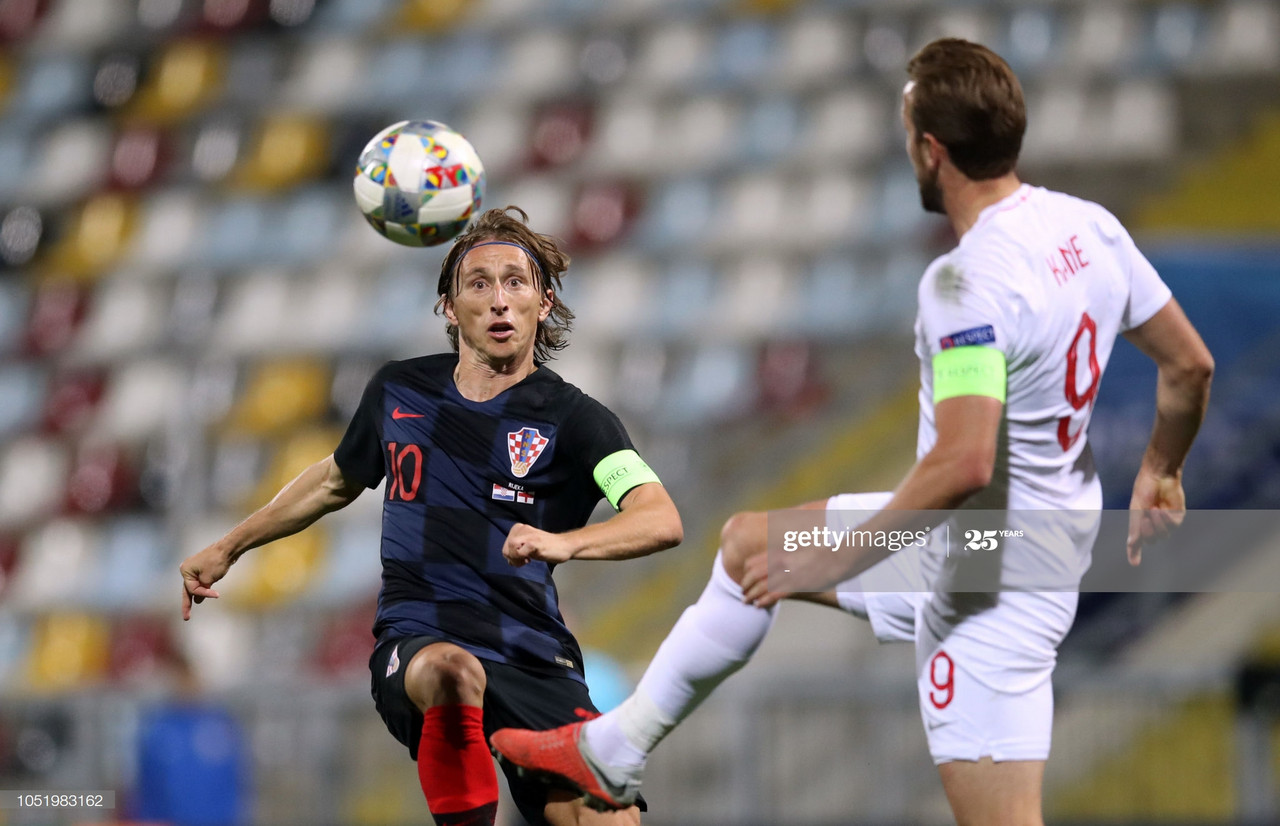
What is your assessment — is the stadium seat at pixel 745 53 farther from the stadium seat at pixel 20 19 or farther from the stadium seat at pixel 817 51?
the stadium seat at pixel 20 19

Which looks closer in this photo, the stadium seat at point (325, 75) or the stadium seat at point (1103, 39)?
the stadium seat at point (1103, 39)

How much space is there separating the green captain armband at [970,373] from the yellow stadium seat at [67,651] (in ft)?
27.1

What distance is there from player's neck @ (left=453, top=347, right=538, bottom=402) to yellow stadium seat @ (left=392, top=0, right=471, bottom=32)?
955 centimetres

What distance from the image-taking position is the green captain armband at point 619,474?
3.95 metres

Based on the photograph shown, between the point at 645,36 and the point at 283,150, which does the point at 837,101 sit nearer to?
the point at 645,36

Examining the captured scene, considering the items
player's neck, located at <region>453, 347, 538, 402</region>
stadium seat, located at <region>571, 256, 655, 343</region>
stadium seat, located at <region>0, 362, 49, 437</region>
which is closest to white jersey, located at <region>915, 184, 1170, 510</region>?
player's neck, located at <region>453, 347, 538, 402</region>

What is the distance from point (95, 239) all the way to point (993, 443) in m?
11.0

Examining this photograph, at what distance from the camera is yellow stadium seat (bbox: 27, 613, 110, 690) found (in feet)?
34.6

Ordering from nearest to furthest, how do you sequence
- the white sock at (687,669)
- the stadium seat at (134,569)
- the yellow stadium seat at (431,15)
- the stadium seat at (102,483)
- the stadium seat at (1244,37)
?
1. the white sock at (687,669)
2. the stadium seat at (134,569)
3. the stadium seat at (1244,37)
4. the stadium seat at (102,483)
5. the yellow stadium seat at (431,15)

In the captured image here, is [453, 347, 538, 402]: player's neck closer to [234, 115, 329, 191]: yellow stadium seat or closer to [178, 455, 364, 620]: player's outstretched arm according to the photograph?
[178, 455, 364, 620]: player's outstretched arm

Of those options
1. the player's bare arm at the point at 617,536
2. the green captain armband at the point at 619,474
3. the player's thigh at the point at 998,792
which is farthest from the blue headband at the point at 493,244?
the player's thigh at the point at 998,792

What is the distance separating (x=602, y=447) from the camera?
407 cm

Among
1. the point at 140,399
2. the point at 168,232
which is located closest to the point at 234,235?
the point at 168,232

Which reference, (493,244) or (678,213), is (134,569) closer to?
(678,213)
